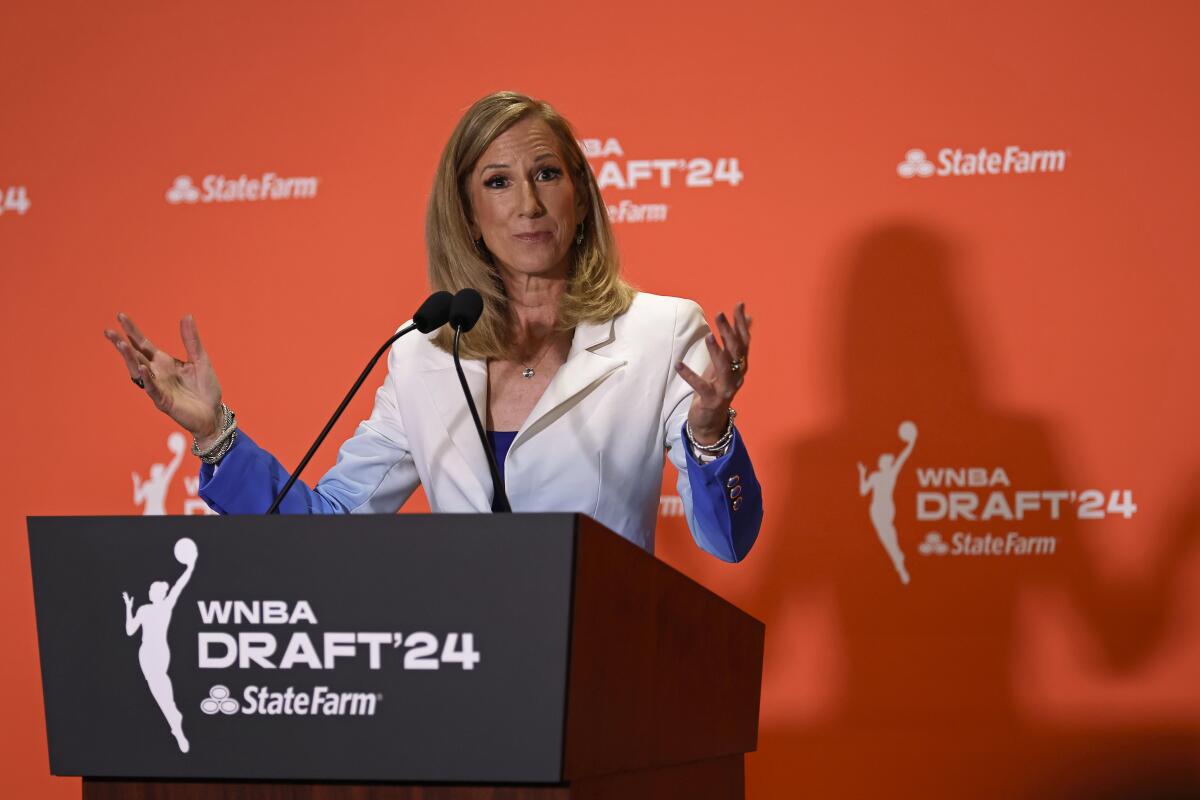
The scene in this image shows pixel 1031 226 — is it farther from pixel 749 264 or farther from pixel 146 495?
pixel 146 495

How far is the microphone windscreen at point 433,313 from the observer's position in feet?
5.56

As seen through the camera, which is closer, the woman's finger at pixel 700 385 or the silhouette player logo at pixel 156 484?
the woman's finger at pixel 700 385

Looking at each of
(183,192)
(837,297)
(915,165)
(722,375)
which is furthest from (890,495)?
(183,192)

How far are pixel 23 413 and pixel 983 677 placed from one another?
2480 mm

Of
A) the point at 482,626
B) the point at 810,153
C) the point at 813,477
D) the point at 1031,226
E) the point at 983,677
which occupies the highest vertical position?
the point at 810,153

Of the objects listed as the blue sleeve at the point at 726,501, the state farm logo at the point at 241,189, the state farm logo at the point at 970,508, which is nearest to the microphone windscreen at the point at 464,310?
the blue sleeve at the point at 726,501

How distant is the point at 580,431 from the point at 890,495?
3.70ft

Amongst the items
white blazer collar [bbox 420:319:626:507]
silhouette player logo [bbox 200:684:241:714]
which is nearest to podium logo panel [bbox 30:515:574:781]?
silhouette player logo [bbox 200:684:241:714]

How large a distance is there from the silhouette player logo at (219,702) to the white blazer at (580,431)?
0.80m

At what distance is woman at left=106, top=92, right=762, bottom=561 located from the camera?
2.16 m

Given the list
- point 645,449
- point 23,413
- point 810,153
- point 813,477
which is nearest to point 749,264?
point 810,153

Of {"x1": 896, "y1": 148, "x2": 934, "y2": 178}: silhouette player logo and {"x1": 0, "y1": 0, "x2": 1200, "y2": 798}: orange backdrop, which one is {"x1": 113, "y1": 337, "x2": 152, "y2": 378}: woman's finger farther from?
{"x1": 896, "y1": 148, "x2": 934, "y2": 178}: silhouette player logo

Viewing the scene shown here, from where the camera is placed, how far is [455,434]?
7.22 ft

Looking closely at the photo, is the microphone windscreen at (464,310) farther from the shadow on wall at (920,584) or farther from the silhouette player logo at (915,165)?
the silhouette player logo at (915,165)
